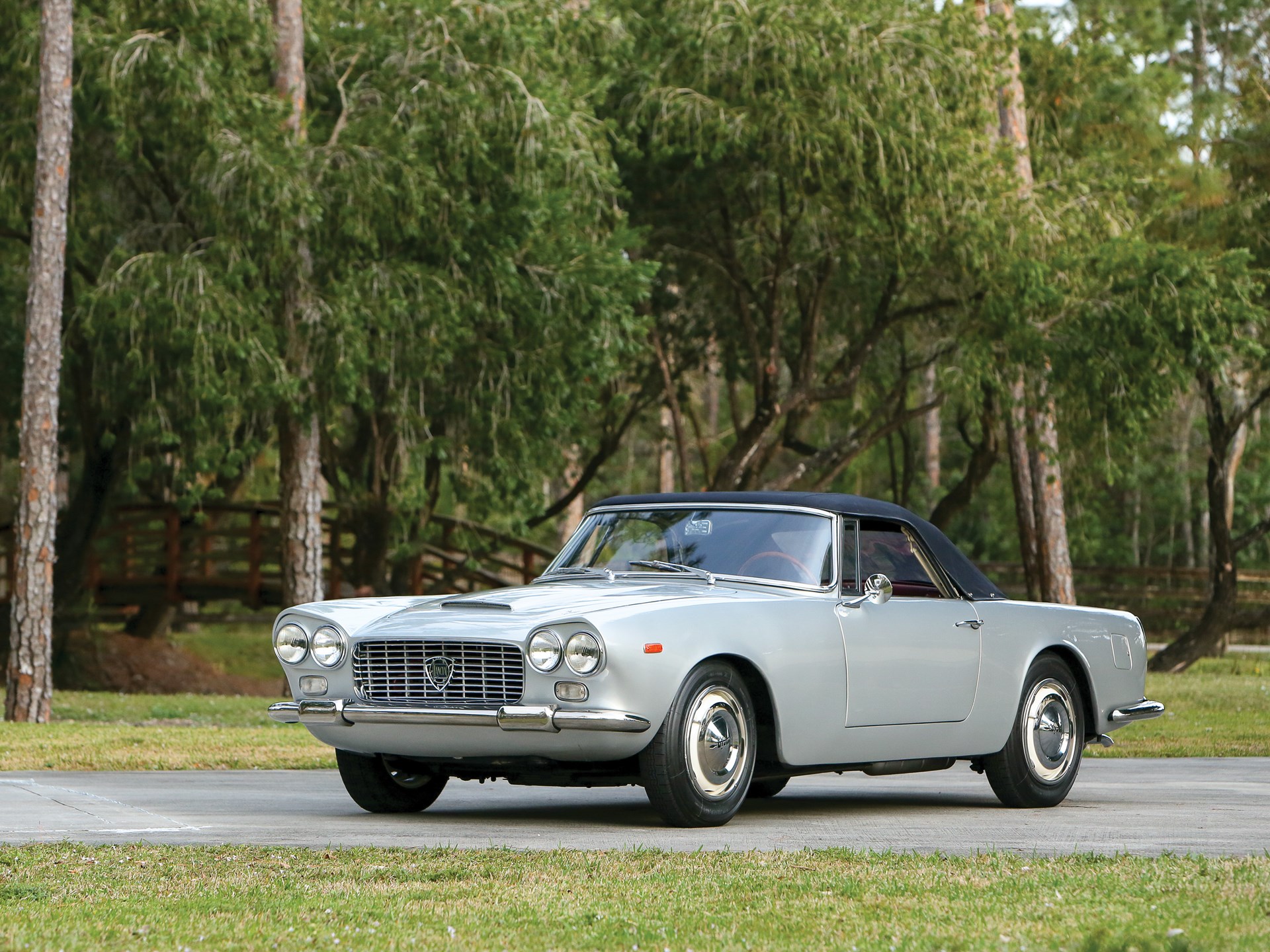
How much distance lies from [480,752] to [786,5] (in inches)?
631

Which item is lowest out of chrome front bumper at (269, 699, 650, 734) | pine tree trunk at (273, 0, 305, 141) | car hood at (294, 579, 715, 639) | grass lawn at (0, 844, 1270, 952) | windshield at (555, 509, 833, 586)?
grass lawn at (0, 844, 1270, 952)

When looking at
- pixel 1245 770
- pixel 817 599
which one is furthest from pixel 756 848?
pixel 1245 770

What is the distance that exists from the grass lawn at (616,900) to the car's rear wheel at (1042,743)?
267 centimetres

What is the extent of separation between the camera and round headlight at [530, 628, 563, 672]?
26.2ft

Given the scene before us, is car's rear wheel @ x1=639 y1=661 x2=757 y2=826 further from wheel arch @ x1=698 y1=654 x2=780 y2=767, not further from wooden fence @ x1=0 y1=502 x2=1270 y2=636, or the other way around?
wooden fence @ x1=0 y1=502 x2=1270 y2=636

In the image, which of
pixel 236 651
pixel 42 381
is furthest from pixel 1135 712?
pixel 236 651

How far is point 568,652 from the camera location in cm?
798

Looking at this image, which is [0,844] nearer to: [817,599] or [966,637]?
[817,599]

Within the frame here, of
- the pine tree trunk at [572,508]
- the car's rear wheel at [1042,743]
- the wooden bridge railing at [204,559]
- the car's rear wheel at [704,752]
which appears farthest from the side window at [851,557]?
the pine tree trunk at [572,508]

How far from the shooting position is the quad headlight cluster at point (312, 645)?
Result: 866 centimetres

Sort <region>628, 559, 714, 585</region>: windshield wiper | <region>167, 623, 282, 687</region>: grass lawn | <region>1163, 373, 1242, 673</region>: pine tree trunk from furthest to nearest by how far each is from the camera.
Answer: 1. <region>167, 623, 282, 687</region>: grass lawn
2. <region>1163, 373, 1242, 673</region>: pine tree trunk
3. <region>628, 559, 714, 585</region>: windshield wiper

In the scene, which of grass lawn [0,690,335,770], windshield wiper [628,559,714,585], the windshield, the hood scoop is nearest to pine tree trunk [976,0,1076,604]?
grass lawn [0,690,335,770]

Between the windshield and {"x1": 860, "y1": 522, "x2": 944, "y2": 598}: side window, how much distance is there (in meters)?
0.32

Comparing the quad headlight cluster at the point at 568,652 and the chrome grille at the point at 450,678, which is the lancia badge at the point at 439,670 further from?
the quad headlight cluster at the point at 568,652
